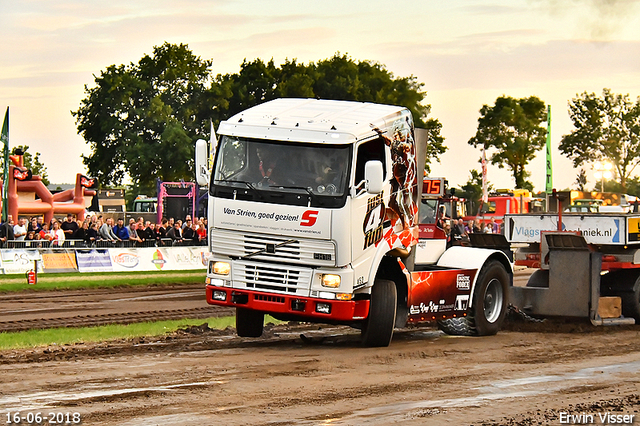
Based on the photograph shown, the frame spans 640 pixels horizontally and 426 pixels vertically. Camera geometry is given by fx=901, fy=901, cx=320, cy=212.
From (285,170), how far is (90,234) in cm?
1750

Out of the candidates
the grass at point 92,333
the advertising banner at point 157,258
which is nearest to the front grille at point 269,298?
the grass at point 92,333

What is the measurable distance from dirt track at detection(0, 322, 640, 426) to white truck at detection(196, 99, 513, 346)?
74cm

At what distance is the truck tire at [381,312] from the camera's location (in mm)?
12578

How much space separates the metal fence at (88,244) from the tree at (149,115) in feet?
107

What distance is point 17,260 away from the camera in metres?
26.2

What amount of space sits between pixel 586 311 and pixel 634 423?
283 inches

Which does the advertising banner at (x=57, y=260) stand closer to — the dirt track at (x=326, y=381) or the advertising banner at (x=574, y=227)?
the dirt track at (x=326, y=381)

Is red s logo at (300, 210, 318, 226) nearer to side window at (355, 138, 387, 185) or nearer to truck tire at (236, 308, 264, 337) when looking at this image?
side window at (355, 138, 387, 185)

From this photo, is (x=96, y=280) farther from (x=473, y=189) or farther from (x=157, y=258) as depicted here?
(x=473, y=189)

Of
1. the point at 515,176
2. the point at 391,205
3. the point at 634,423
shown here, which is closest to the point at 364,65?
the point at 515,176

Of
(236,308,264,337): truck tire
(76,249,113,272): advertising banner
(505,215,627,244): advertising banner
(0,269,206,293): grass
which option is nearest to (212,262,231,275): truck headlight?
(236,308,264,337): truck tire

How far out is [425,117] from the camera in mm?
70938

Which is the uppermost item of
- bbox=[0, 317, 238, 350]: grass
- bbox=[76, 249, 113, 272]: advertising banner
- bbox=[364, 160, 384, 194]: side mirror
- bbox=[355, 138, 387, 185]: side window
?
bbox=[355, 138, 387, 185]: side window

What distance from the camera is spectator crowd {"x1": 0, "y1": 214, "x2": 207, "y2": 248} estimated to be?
2695 centimetres
